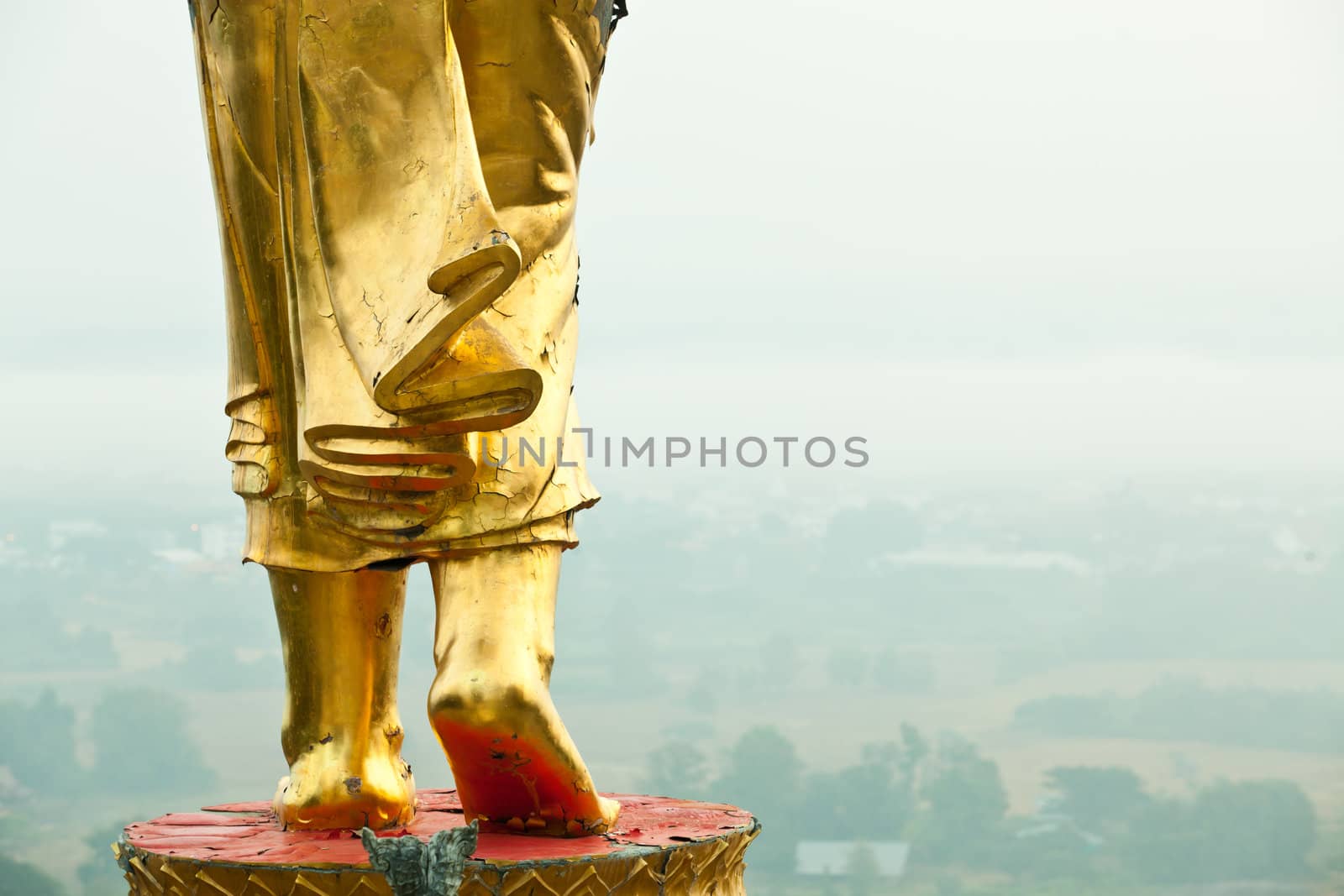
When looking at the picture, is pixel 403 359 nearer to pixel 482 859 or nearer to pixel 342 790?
pixel 482 859

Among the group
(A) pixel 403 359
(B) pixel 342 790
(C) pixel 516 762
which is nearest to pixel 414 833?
(B) pixel 342 790

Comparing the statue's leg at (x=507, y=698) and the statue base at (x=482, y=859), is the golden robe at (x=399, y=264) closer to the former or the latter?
the statue's leg at (x=507, y=698)

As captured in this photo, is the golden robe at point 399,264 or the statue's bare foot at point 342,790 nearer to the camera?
the golden robe at point 399,264

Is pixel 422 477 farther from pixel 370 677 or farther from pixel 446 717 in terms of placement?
pixel 370 677

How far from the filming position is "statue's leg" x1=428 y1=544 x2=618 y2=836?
1.77 metres

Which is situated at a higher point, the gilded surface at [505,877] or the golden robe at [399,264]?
the golden robe at [399,264]

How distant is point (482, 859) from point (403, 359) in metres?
0.48

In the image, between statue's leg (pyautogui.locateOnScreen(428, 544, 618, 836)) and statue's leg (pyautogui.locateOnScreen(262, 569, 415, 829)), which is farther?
statue's leg (pyautogui.locateOnScreen(262, 569, 415, 829))

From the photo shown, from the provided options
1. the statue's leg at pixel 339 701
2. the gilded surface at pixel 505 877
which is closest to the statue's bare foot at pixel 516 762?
the gilded surface at pixel 505 877

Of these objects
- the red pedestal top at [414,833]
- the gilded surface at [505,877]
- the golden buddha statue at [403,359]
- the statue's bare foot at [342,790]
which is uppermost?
the golden buddha statue at [403,359]

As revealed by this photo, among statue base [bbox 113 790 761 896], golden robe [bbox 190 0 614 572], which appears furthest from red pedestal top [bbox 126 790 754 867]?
golden robe [bbox 190 0 614 572]

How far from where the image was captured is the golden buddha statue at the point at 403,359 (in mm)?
1743

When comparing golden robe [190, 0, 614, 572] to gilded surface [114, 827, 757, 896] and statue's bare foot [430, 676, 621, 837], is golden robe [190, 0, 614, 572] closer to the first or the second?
statue's bare foot [430, 676, 621, 837]

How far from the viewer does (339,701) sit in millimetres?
2061
